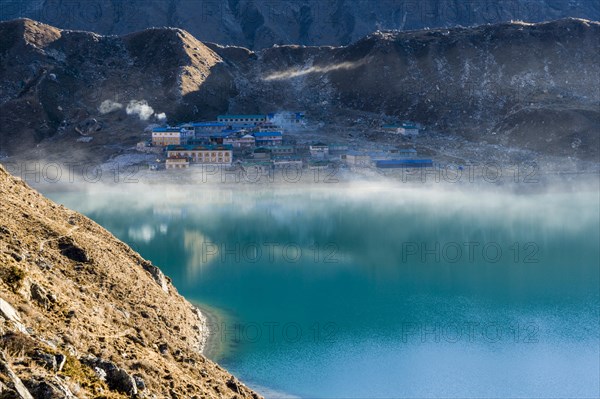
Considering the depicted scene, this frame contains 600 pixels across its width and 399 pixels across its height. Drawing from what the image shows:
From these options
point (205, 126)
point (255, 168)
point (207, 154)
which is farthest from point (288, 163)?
point (205, 126)

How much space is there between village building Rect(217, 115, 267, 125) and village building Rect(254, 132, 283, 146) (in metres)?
7.39

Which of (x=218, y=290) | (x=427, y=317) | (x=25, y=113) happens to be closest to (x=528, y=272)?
(x=427, y=317)

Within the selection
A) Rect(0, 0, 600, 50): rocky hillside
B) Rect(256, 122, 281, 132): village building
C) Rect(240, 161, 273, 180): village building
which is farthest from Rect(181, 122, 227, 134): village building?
Rect(0, 0, 600, 50): rocky hillside

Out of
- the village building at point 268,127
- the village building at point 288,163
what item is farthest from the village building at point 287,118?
the village building at point 288,163

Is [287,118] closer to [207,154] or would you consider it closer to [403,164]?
[207,154]

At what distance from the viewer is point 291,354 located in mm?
33500

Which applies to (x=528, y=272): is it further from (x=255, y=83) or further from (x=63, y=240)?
(x=255, y=83)

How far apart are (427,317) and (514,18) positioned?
139 meters

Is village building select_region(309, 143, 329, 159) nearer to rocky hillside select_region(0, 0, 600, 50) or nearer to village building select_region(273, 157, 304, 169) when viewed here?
village building select_region(273, 157, 304, 169)

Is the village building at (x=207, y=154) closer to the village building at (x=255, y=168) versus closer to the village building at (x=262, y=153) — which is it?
the village building at (x=255, y=168)

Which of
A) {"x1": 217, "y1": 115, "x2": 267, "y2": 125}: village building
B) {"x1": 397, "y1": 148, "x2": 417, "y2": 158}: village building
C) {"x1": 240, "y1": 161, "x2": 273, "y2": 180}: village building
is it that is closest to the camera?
{"x1": 240, "y1": 161, "x2": 273, "y2": 180}: village building

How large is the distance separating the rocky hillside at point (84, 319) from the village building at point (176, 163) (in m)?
47.0

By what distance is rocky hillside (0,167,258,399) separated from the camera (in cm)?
1730

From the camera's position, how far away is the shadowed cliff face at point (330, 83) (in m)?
94.9
